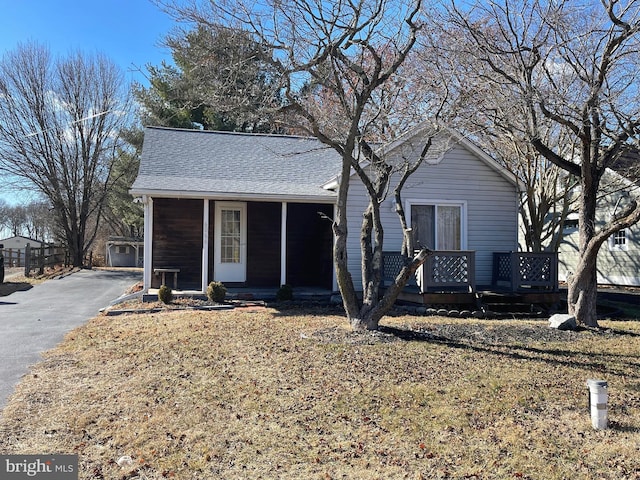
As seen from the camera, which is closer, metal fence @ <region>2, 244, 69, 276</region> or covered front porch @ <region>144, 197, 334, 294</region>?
covered front porch @ <region>144, 197, 334, 294</region>

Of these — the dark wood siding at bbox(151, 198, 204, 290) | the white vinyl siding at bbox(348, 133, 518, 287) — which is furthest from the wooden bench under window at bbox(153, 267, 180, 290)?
the white vinyl siding at bbox(348, 133, 518, 287)

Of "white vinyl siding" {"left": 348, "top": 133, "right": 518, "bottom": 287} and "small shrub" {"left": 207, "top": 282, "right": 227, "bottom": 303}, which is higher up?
"white vinyl siding" {"left": 348, "top": 133, "right": 518, "bottom": 287}

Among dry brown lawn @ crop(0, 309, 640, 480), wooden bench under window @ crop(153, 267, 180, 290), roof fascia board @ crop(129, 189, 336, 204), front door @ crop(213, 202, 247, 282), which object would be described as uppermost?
roof fascia board @ crop(129, 189, 336, 204)

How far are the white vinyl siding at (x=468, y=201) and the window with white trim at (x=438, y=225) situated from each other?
0.51 ft

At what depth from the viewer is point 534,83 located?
8477mm

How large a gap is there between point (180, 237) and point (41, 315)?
4022 mm

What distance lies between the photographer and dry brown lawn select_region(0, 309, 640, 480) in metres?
3.62

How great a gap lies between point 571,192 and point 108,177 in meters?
22.0

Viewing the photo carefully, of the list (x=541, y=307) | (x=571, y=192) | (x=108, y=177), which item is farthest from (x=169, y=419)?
(x=108, y=177)

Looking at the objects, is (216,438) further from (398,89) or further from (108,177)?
(108,177)

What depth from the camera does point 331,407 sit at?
15.2 feet

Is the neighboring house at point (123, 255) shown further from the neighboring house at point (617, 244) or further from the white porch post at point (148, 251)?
the neighboring house at point (617, 244)

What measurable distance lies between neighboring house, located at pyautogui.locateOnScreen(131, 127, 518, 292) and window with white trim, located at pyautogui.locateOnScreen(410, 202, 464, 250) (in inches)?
1.0

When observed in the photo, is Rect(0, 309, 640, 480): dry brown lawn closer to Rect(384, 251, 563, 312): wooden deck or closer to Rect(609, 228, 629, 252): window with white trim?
Rect(384, 251, 563, 312): wooden deck
